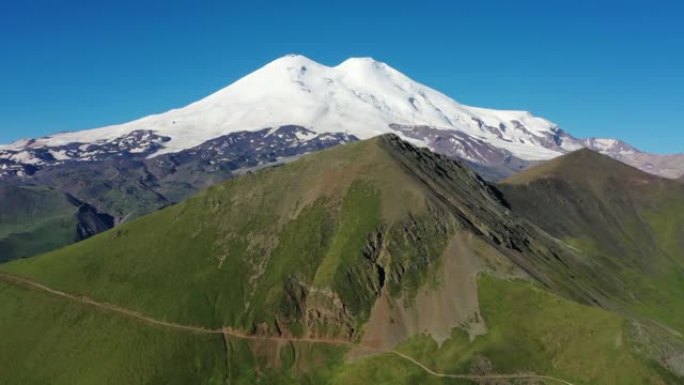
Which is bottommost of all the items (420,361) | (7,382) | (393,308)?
(7,382)

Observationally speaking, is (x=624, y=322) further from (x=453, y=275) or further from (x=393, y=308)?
(x=393, y=308)

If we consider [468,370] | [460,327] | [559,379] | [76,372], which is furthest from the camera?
[76,372]

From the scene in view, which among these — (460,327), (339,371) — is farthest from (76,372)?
(460,327)

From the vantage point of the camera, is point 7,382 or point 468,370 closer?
point 468,370

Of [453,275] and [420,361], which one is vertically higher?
[453,275]

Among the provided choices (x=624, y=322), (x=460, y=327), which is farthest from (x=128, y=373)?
(x=624, y=322)

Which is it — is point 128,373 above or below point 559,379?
below

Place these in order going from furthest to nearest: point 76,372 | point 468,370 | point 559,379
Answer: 1. point 76,372
2. point 468,370
3. point 559,379

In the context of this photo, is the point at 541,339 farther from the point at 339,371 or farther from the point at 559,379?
the point at 339,371

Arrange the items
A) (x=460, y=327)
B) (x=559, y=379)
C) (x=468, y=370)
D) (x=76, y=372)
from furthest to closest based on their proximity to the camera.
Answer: (x=76, y=372), (x=460, y=327), (x=468, y=370), (x=559, y=379)
